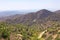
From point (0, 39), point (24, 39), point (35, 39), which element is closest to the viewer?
point (35, 39)

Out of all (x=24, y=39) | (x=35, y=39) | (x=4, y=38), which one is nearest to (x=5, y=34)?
(x=4, y=38)

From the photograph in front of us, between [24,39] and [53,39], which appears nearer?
[53,39]

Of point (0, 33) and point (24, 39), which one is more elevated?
point (0, 33)

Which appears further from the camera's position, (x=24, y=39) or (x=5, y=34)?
(x=24, y=39)

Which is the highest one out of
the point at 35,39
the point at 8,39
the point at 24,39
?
the point at 35,39

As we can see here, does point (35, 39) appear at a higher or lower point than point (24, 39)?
higher

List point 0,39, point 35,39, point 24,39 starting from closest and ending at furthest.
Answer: point 35,39 → point 0,39 → point 24,39

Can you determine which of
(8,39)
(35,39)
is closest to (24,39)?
(8,39)

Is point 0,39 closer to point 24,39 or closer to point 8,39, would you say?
point 8,39

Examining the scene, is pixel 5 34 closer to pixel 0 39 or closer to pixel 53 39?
pixel 0 39
